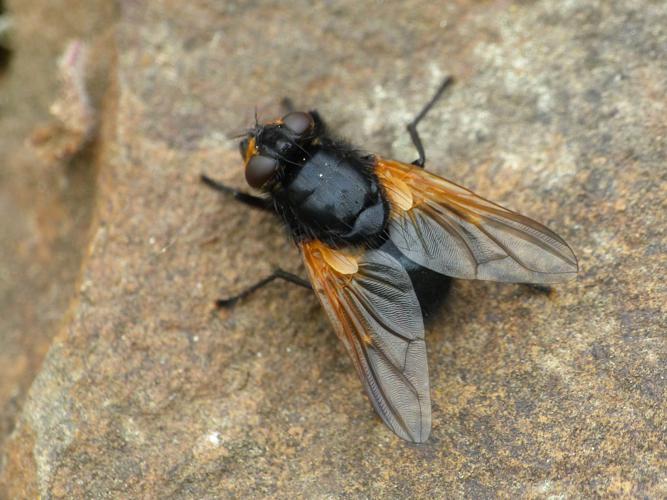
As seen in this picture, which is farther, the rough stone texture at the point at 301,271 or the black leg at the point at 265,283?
the black leg at the point at 265,283

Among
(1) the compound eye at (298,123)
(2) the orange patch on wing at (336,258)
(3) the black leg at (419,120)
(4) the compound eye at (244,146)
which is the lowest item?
(2) the orange patch on wing at (336,258)

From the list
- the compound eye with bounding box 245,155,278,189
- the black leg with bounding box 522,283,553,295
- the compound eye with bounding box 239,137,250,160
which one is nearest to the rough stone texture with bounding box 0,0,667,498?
the black leg with bounding box 522,283,553,295

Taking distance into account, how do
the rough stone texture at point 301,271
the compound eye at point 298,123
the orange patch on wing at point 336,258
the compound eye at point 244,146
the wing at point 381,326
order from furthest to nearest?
the compound eye at point 244,146 → the compound eye at point 298,123 → the orange patch on wing at point 336,258 → the rough stone texture at point 301,271 → the wing at point 381,326

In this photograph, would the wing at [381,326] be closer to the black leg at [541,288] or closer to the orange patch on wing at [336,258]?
the orange patch on wing at [336,258]

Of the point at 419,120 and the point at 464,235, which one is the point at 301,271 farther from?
the point at 419,120

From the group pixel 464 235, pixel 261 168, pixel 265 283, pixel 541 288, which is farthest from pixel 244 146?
pixel 541 288

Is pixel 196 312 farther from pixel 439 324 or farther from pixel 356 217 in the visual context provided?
pixel 439 324

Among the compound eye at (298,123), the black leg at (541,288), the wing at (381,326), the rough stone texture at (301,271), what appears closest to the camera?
the wing at (381,326)

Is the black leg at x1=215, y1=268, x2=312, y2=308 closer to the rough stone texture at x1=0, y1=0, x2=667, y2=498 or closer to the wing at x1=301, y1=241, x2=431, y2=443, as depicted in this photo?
the rough stone texture at x1=0, y1=0, x2=667, y2=498

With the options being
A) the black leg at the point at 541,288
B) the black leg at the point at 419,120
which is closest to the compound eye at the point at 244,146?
the black leg at the point at 419,120
